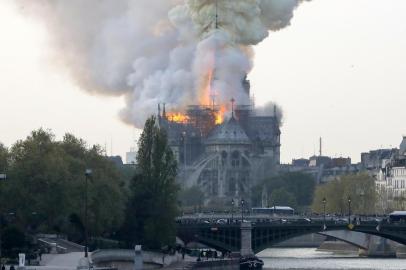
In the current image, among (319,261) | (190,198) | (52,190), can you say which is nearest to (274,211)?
(319,261)

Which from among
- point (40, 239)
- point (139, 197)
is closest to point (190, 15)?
point (139, 197)

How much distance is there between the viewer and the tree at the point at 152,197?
108188 mm

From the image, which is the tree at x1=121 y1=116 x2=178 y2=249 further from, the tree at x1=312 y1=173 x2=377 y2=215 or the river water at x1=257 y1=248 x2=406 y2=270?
the tree at x1=312 y1=173 x2=377 y2=215

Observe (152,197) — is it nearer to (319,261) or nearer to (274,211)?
(319,261)

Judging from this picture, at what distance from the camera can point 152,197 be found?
110 m

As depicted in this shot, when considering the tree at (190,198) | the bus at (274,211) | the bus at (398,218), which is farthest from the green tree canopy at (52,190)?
the tree at (190,198)

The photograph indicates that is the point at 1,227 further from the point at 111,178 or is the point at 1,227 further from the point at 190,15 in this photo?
the point at 190,15

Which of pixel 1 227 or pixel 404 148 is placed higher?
pixel 404 148

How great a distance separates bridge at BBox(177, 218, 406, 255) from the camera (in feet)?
400

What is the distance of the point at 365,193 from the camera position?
571 ft

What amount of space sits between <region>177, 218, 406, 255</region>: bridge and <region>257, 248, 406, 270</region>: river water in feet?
5.07

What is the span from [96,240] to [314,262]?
24.7m

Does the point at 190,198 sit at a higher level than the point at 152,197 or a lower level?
higher

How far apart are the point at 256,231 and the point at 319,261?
439cm
